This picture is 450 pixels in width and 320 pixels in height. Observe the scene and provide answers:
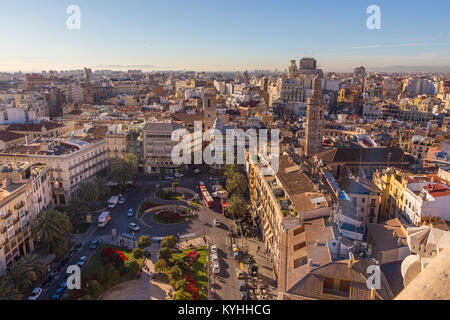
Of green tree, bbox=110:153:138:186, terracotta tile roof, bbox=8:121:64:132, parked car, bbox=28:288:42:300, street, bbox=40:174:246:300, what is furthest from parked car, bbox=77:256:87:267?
terracotta tile roof, bbox=8:121:64:132

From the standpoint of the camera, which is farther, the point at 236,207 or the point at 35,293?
the point at 236,207

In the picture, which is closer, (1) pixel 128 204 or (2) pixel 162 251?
(2) pixel 162 251

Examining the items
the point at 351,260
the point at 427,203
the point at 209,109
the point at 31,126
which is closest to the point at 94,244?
the point at 351,260

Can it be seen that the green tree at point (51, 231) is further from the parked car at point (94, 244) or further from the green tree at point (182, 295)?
the green tree at point (182, 295)

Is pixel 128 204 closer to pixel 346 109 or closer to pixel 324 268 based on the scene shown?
pixel 324 268

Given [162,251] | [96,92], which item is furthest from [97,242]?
[96,92]

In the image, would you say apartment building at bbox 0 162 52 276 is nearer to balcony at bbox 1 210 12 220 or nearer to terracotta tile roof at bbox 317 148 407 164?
balcony at bbox 1 210 12 220

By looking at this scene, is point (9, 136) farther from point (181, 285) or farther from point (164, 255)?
point (181, 285)
